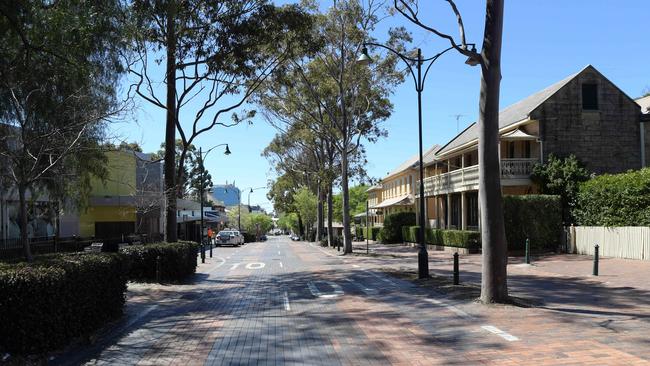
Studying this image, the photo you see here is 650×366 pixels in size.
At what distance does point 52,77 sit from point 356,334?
28.1 feet

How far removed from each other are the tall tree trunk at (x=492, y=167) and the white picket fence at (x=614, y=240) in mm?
12492

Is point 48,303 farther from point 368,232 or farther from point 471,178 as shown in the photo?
point 368,232

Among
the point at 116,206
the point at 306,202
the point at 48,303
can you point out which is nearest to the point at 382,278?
the point at 48,303

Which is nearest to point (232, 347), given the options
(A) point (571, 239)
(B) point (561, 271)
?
(B) point (561, 271)

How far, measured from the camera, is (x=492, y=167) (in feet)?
37.8

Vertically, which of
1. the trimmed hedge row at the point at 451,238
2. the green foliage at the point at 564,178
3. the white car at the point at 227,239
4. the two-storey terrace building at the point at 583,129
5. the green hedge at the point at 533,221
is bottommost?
the white car at the point at 227,239

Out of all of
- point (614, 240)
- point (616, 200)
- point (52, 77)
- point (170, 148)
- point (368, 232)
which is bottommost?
point (368, 232)

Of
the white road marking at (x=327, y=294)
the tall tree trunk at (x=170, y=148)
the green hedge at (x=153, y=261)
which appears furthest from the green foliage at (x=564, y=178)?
the green hedge at (x=153, y=261)

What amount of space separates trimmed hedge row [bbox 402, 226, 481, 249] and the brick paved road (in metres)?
16.7

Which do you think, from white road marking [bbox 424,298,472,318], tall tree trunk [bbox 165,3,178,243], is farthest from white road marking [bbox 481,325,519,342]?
tall tree trunk [bbox 165,3,178,243]

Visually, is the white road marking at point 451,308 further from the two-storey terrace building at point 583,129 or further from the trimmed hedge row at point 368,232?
the trimmed hedge row at point 368,232

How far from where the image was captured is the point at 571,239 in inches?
1053

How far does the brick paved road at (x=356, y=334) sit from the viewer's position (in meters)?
7.45

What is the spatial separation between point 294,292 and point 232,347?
6970mm
